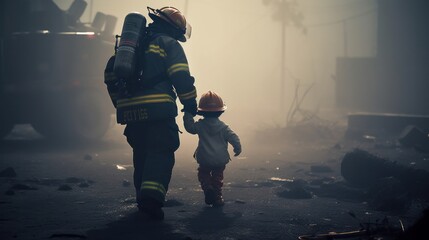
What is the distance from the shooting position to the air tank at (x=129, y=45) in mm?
3832

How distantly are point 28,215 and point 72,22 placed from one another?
7486mm

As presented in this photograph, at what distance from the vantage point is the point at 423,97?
1794 centimetres

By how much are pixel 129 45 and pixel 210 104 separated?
109cm

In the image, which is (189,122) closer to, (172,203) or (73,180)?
(172,203)

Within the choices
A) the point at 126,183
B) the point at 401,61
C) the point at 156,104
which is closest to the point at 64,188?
→ the point at 126,183

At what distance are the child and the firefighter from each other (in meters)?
0.45

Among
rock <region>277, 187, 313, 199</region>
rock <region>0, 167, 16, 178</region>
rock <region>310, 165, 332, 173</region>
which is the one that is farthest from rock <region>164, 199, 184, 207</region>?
rock <region>310, 165, 332, 173</region>

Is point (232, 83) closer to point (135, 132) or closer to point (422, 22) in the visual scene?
point (422, 22)

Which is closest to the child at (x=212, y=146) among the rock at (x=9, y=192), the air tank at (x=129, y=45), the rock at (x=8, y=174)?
the air tank at (x=129, y=45)

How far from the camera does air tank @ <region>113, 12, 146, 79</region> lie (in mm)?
3832

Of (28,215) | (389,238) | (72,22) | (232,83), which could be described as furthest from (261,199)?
(232,83)

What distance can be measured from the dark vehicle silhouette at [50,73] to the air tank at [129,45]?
217 inches

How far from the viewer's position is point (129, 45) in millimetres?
3885

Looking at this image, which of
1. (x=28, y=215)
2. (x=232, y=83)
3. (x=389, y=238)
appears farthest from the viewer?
(x=232, y=83)
